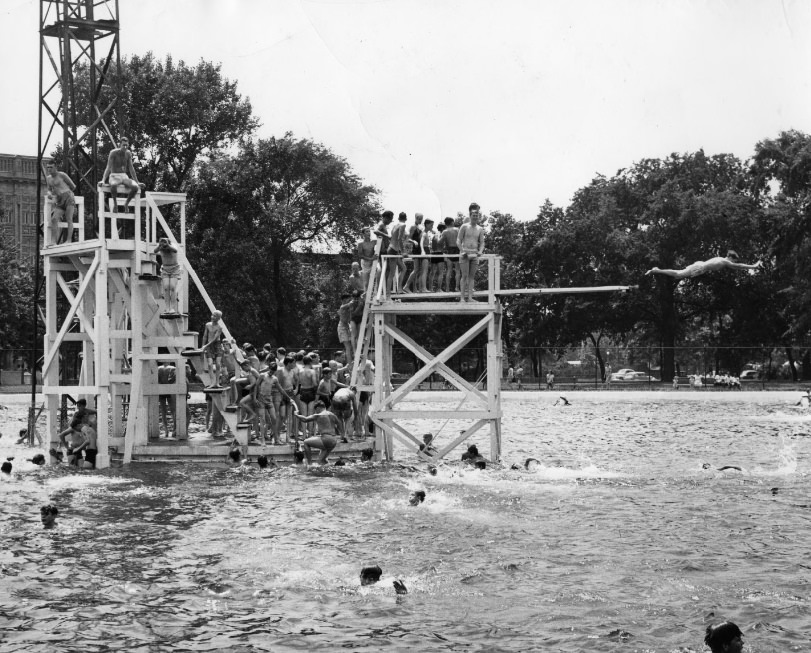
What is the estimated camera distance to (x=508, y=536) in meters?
19.9

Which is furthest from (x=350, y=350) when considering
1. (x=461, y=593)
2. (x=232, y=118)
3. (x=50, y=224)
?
(x=232, y=118)

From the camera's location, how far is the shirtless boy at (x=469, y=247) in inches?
1112

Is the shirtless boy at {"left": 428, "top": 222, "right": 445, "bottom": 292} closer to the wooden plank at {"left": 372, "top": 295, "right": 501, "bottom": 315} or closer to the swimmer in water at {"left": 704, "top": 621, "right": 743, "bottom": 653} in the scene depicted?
the wooden plank at {"left": 372, "top": 295, "right": 501, "bottom": 315}

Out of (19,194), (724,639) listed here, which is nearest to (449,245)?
(724,639)

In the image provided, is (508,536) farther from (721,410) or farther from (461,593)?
(721,410)

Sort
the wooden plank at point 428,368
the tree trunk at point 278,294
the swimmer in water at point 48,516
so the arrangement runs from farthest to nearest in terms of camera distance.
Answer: the tree trunk at point 278,294, the wooden plank at point 428,368, the swimmer in water at point 48,516

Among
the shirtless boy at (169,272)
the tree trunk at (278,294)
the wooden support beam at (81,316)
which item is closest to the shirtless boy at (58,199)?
the wooden support beam at (81,316)

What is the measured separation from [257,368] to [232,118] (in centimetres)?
4476

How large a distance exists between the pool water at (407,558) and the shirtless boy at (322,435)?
845 millimetres

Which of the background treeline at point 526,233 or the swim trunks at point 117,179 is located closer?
the swim trunks at point 117,179

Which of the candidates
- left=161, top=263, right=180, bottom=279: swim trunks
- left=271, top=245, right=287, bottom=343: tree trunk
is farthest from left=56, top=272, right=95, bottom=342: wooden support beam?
left=271, top=245, right=287, bottom=343: tree trunk

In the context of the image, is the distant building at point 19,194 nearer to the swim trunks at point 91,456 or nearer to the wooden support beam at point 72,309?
the wooden support beam at point 72,309

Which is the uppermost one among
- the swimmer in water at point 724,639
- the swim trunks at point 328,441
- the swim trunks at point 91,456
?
the swim trunks at point 328,441

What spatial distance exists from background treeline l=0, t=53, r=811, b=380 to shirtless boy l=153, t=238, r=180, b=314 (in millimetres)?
35706
